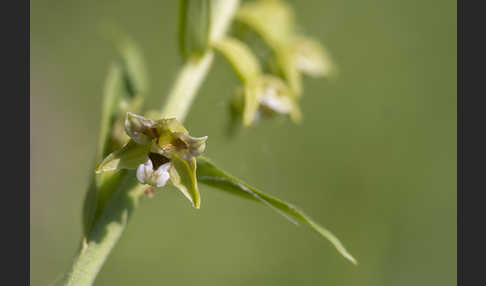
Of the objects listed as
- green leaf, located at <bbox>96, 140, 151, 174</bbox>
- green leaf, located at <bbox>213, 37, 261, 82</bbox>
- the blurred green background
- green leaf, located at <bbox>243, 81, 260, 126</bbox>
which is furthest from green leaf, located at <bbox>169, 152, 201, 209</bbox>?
the blurred green background

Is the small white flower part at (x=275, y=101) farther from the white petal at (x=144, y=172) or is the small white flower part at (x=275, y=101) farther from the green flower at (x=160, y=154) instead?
the white petal at (x=144, y=172)

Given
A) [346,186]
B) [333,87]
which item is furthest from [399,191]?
[333,87]

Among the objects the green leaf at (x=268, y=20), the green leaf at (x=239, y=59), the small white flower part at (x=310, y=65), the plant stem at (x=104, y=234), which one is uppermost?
the green leaf at (x=268, y=20)

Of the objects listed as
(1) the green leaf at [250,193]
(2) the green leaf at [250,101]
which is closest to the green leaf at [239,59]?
(2) the green leaf at [250,101]

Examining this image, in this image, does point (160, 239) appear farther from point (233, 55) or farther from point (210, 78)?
point (233, 55)

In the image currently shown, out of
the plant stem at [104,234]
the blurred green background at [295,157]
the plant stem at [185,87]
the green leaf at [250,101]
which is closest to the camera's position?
the plant stem at [104,234]

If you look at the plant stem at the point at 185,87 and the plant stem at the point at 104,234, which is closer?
the plant stem at the point at 104,234

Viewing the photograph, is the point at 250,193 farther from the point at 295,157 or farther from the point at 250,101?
the point at 295,157
